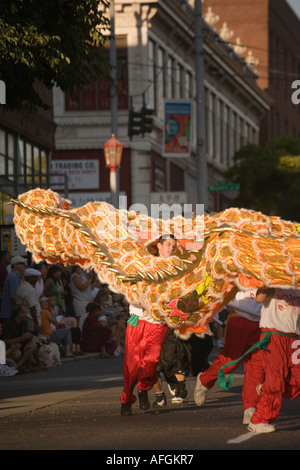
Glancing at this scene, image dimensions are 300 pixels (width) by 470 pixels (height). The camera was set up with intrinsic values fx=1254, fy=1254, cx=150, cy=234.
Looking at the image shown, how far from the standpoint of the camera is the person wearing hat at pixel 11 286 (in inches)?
787

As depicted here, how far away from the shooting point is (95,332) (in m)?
24.2

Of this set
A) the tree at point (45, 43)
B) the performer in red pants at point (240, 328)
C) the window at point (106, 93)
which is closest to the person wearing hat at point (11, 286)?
the tree at point (45, 43)

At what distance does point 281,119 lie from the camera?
8519 centimetres

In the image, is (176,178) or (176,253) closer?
(176,253)

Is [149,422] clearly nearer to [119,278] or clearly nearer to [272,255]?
[119,278]

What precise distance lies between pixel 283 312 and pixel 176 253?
1.40m

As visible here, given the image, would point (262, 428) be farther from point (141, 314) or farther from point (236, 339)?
point (141, 314)

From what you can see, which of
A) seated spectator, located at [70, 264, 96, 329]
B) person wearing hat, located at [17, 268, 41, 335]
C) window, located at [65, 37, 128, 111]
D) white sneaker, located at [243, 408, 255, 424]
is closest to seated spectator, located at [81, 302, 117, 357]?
seated spectator, located at [70, 264, 96, 329]

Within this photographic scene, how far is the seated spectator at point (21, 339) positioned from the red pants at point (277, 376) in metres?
8.32

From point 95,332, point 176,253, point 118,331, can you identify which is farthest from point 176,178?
point 176,253

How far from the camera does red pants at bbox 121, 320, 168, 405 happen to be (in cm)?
1300

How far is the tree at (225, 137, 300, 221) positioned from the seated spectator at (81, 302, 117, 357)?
1252 inches

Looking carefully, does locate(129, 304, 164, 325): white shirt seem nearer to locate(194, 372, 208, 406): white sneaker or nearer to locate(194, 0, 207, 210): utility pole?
locate(194, 372, 208, 406): white sneaker
